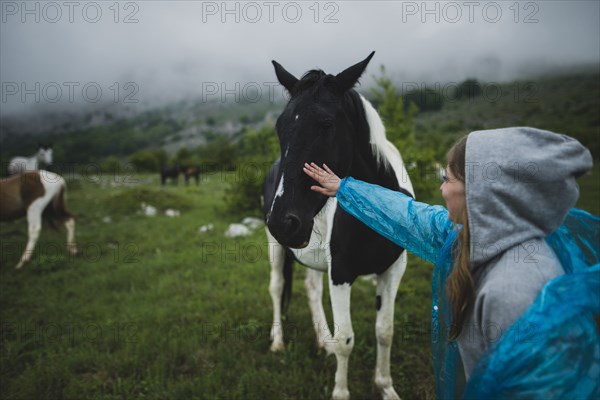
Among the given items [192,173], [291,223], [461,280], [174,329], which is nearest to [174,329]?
[174,329]

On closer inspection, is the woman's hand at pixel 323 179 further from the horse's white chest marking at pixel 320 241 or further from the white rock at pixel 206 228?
the white rock at pixel 206 228

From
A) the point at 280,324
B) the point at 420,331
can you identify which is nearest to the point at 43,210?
the point at 280,324

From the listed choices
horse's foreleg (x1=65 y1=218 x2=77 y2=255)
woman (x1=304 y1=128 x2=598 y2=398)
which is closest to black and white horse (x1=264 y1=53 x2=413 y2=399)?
woman (x1=304 y1=128 x2=598 y2=398)

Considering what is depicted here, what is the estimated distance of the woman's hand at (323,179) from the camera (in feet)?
6.32

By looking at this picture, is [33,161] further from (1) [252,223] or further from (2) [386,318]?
(2) [386,318]

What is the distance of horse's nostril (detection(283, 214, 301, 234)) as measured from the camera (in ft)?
6.05

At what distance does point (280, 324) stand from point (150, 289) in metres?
2.96

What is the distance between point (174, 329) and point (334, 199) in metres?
3.25

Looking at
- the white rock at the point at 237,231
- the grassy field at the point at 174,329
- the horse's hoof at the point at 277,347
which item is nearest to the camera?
the grassy field at the point at 174,329

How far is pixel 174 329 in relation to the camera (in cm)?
439

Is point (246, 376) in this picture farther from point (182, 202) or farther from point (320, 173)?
point (182, 202)

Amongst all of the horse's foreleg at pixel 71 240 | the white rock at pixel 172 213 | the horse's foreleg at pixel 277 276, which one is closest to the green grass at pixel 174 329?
the horse's foreleg at pixel 71 240

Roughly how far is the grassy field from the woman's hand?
7.84 feet

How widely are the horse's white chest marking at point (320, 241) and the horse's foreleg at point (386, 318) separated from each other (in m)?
0.64
